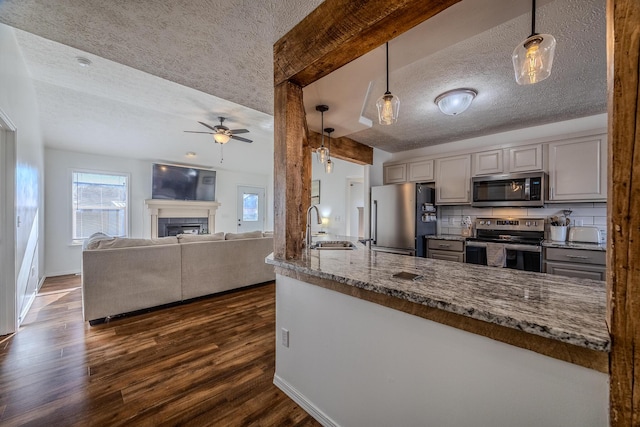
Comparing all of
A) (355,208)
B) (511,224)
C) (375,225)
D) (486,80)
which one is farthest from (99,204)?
(511,224)

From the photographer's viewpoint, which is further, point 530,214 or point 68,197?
point 68,197

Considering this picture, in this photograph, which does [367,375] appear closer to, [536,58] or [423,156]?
[536,58]

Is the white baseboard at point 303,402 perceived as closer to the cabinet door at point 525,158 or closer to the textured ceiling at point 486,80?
the textured ceiling at point 486,80

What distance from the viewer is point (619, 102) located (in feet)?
2.07

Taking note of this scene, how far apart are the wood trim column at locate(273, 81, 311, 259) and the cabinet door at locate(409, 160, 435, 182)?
284 cm

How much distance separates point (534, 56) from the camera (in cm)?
108

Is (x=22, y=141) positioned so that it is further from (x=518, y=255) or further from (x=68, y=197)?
(x=518, y=255)

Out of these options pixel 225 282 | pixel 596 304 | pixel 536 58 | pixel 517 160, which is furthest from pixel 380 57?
pixel 225 282

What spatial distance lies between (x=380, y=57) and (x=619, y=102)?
1.42m

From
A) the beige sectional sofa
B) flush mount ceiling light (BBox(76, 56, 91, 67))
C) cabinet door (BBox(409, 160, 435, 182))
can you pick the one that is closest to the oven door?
cabinet door (BBox(409, 160, 435, 182))

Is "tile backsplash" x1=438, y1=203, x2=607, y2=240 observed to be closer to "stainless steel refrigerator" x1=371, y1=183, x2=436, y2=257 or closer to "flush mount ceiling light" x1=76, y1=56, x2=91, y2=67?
"stainless steel refrigerator" x1=371, y1=183, x2=436, y2=257

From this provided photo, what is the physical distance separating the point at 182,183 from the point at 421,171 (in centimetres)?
540

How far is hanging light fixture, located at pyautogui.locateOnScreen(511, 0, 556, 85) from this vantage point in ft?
3.42

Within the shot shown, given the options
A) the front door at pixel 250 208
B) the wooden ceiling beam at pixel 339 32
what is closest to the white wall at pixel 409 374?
the wooden ceiling beam at pixel 339 32
